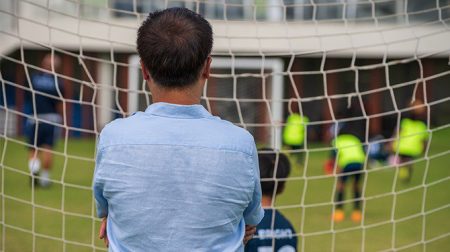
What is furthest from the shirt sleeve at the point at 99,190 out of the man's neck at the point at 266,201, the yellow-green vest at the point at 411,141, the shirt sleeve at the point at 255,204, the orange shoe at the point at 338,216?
the yellow-green vest at the point at 411,141

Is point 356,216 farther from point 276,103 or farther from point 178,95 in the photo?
point 178,95

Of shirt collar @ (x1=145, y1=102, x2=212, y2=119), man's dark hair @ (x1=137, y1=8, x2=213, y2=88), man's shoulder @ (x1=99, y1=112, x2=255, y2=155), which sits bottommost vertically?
man's shoulder @ (x1=99, y1=112, x2=255, y2=155)

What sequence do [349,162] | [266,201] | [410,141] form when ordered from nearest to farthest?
1. [266,201]
2. [349,162]
3. [410,141]

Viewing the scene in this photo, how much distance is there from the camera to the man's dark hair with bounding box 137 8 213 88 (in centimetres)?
150

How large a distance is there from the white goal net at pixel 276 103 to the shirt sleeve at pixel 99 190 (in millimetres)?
1503

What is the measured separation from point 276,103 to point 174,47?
9.21 m

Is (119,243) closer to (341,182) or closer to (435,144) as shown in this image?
(341,182)

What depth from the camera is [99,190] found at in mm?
1551

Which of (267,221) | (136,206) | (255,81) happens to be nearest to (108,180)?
(136,206)

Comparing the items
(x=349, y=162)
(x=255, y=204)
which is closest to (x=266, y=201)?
(x=255, y=204)

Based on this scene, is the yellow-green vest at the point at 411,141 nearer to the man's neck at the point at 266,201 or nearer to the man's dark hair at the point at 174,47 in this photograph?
the man's neck at the point at 266,201

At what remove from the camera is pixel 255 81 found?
33.0ft

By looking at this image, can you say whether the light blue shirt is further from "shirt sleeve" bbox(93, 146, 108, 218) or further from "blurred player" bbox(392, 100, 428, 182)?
"blurred player" bbox(392, 100, 428, 182)

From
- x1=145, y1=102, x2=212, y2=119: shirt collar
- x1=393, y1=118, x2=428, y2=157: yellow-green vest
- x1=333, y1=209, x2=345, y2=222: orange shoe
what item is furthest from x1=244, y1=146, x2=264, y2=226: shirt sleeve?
x1=393, y1=118, x2=428, y2=157: yellow-green vest
